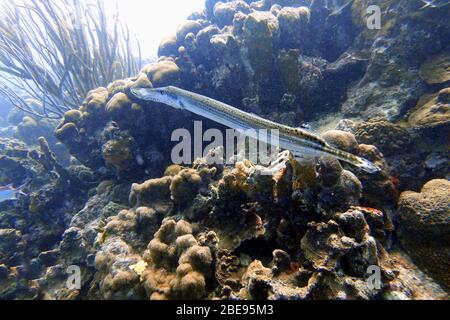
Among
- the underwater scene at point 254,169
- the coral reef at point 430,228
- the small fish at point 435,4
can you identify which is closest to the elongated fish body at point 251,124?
the underwater scene at point 254,169

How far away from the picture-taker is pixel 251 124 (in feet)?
13.3

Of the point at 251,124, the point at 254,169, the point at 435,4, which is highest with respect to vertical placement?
the point at 435,4

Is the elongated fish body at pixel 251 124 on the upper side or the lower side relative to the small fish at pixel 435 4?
lower

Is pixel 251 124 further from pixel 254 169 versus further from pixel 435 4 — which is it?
pixel 435 4

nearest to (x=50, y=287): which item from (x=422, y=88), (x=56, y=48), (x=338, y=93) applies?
(x=338, y=93)

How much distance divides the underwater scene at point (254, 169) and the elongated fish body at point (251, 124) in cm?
3

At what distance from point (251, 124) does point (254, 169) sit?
801mm

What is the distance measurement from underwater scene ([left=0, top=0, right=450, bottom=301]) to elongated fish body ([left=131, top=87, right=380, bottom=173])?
0.09ft

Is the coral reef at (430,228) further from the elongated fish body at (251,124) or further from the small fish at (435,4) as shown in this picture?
the small fish at (435,4)

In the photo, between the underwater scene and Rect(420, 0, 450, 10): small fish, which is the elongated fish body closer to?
the underwater scene

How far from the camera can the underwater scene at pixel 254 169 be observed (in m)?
3.04

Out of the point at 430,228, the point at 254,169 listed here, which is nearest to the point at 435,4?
the point at 430,228

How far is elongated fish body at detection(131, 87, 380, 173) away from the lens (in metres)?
3.02

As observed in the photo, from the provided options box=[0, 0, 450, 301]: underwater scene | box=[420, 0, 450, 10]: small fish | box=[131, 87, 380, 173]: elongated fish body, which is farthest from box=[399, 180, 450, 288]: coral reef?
box=[420, 0, 450, 10]: small fish
